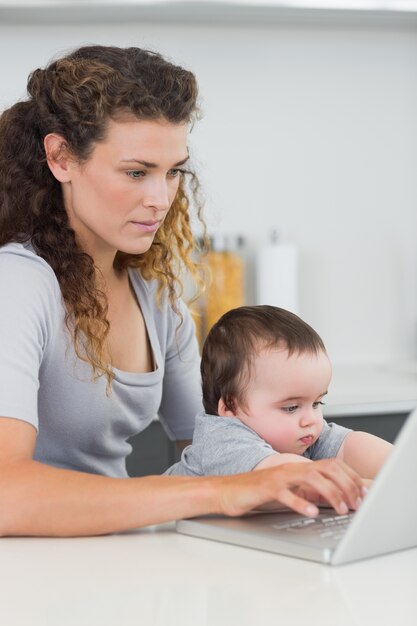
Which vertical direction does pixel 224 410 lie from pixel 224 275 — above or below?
above

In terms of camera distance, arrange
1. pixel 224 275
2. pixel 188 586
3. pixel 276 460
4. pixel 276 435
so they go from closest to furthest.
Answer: pixel 188 586 → pixel 276 460 → pixel 276 435 → pixel 224 275

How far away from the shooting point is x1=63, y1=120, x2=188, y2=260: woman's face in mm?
1484

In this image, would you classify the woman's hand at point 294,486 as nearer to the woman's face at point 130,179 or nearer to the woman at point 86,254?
the woman at point 86,254

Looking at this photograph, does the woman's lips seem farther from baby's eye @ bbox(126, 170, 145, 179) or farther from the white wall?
the white wall

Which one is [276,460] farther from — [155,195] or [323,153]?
[323,153]

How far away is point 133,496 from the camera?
1.15 meters

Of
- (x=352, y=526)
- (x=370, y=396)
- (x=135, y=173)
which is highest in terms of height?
(x=135, y=173)

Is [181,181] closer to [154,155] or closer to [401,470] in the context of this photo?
[154,155]

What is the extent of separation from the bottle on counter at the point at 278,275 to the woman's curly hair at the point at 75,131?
4.26 ft

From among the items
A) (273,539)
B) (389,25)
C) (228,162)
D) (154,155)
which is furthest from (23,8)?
(273,539)

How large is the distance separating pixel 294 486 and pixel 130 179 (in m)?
0.57

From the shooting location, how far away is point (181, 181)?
181 cm

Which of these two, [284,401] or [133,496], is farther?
[284,401]

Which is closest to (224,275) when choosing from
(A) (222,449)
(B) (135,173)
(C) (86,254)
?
(C) (86,254)
